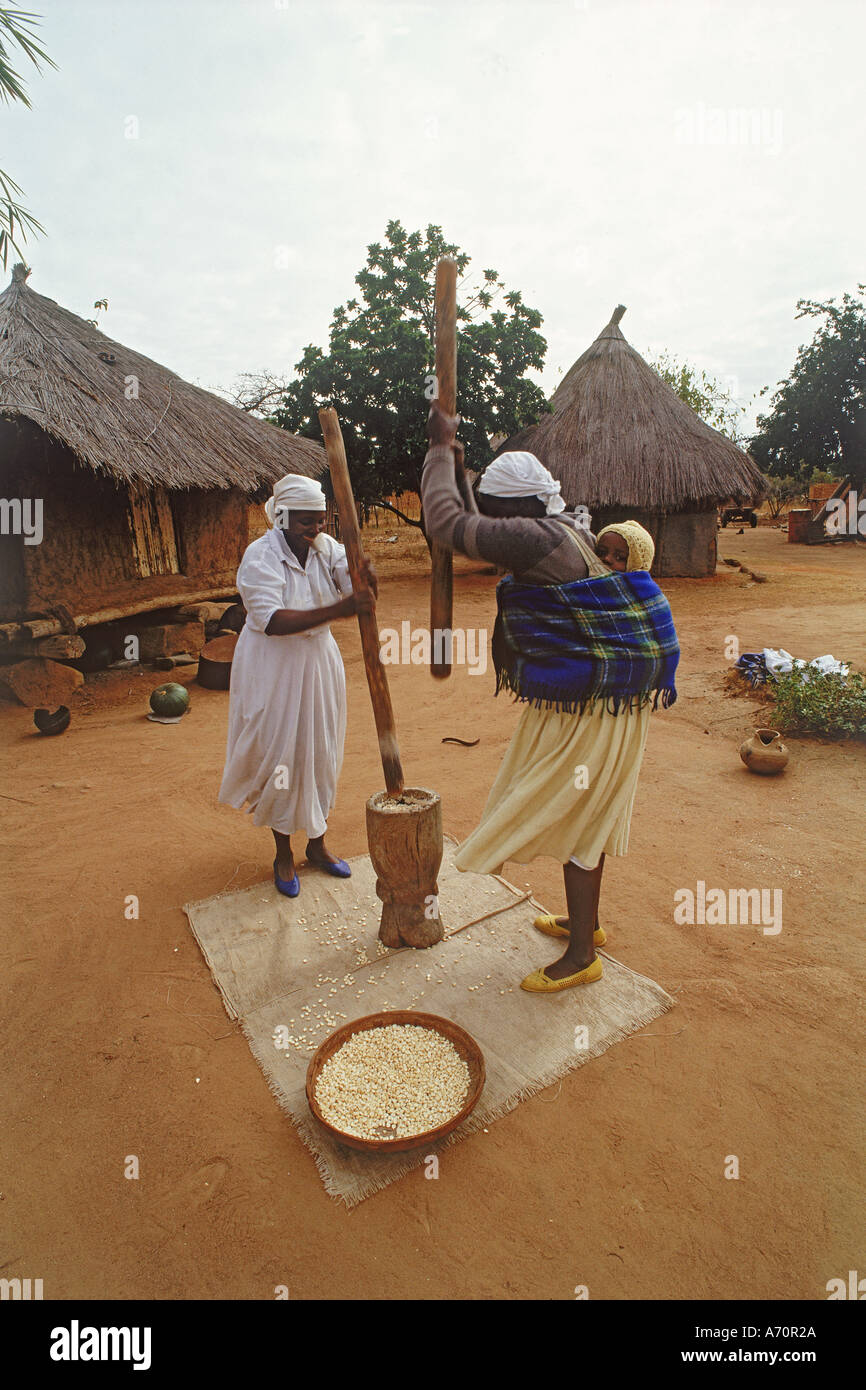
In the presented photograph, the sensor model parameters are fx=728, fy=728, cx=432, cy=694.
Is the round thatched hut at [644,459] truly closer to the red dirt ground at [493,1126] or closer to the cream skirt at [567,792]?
the red dirt ground at [493,1126]

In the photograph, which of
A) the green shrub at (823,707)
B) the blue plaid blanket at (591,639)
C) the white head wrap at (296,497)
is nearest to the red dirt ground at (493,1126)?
the green shrub at (823,707)

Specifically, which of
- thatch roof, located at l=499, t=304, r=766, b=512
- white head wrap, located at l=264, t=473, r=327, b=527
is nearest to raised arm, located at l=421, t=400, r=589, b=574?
white head wrap, located at l=264, t=473, r=327, b=527

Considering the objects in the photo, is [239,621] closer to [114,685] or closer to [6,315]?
[114,685]

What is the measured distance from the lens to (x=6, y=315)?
24.0 ft

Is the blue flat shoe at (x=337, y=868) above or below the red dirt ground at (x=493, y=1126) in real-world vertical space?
above

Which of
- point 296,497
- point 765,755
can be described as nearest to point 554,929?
point 296,497

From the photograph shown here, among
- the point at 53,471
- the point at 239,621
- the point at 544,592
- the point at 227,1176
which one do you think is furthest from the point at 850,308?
the point at 227,1176

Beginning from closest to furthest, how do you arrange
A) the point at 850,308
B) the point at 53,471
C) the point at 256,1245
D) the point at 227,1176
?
A: the point at 256,1245, the point at 227,1176, the point at 53,471, the point at 850,308

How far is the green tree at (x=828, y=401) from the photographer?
760 inches

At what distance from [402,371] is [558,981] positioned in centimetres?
1223

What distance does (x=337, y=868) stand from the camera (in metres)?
3.46

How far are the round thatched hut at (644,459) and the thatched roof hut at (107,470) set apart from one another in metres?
6.06

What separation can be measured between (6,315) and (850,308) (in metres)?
20.7
